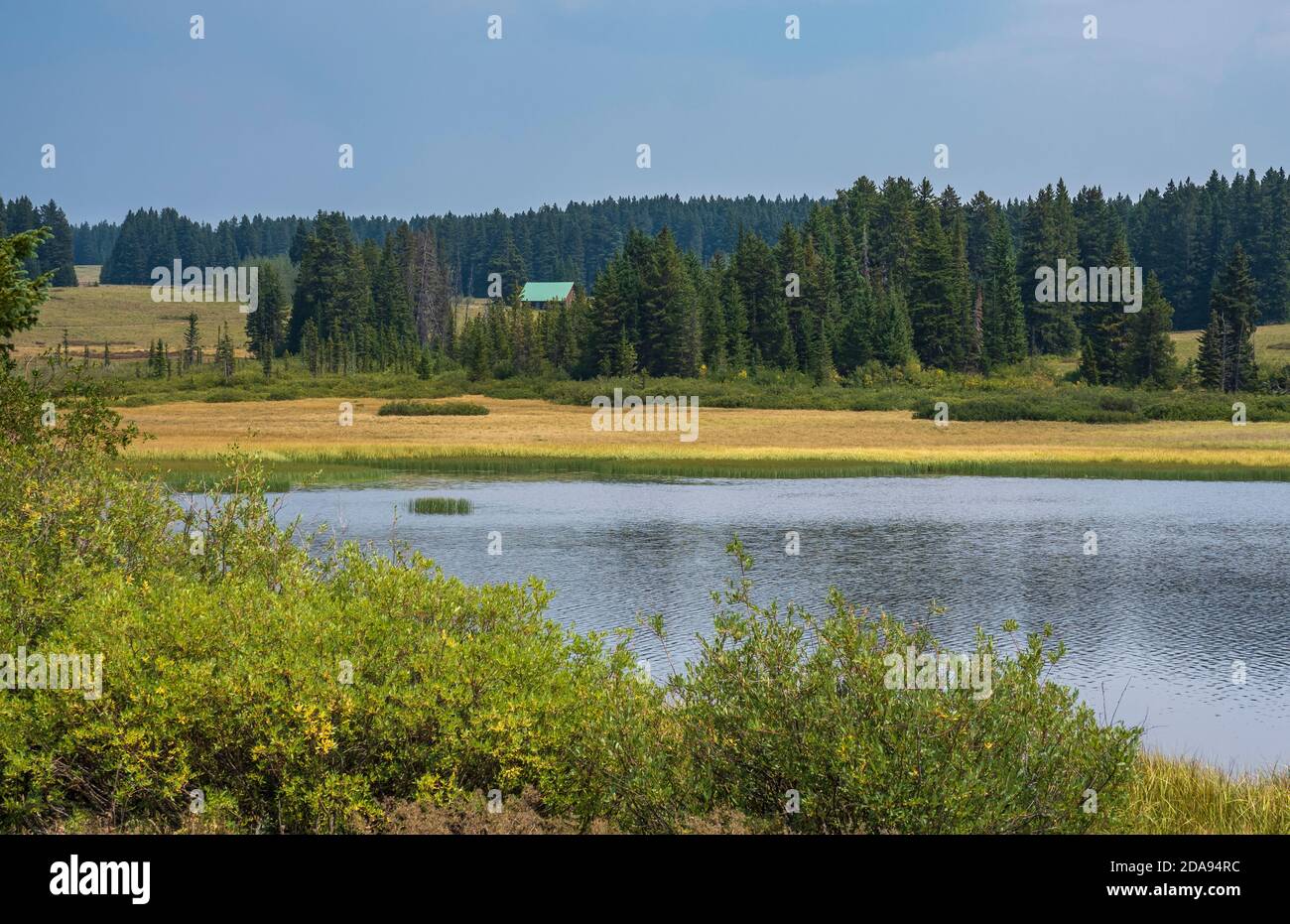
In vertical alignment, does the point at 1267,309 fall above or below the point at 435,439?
above

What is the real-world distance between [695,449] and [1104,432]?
2947 cm

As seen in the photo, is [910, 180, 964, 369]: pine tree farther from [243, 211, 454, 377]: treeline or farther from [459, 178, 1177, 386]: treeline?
[243, 211, 454, 377]: treeline

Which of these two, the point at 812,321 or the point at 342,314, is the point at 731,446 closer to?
the point at 812,321

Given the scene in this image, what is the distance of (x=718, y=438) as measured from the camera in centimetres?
8131

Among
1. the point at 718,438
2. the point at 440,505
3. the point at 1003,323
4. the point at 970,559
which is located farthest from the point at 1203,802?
the point at 1003,323

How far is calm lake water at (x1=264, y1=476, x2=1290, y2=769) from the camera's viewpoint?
24.1 meters

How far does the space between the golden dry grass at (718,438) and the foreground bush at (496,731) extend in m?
54.7

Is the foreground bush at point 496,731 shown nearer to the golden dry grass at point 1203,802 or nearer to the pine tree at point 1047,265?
the golden dry grass at point 1203,802

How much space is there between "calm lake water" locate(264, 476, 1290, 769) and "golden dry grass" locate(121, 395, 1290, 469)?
29.8 feet

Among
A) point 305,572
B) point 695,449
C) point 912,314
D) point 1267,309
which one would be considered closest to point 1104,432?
point 695,449

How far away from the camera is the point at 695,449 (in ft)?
240

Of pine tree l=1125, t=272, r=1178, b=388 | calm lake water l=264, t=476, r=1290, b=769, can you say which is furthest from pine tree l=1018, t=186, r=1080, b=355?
calm lake water l=264, t=476, r=1290, b=769

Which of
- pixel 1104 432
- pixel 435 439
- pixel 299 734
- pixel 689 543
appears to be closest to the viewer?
pixel 299 734
